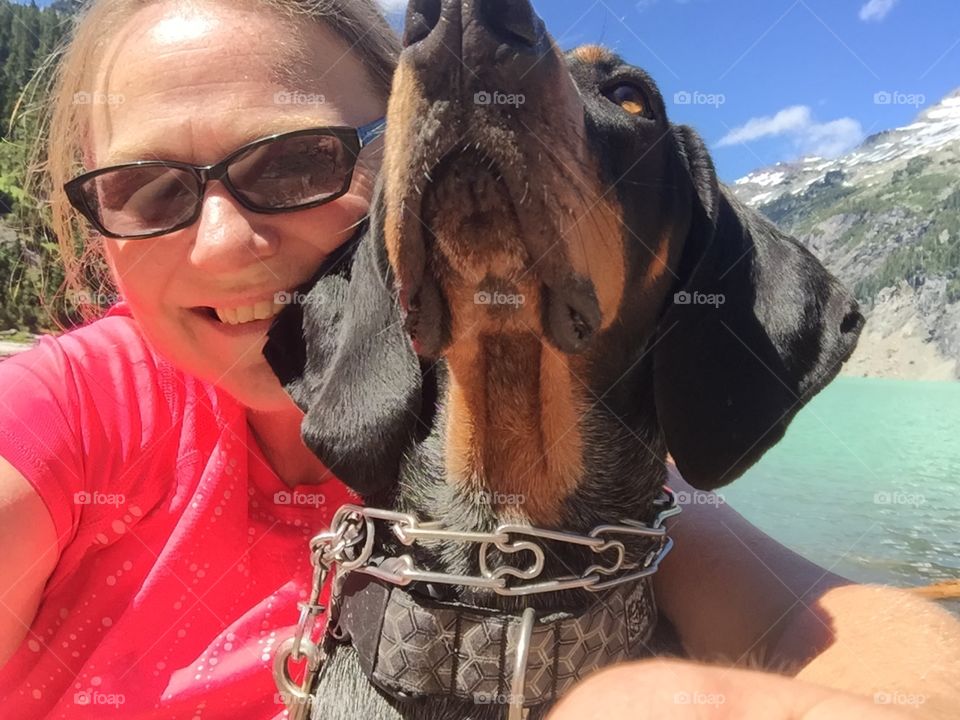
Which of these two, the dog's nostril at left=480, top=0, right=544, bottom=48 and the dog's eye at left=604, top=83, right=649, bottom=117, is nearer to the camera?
the dog's nostril at left=480, top=0, right=544, bottom=48

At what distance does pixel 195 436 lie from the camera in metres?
2.20

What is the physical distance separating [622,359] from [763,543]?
2.32 feet

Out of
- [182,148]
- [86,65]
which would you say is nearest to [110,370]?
[182,148]

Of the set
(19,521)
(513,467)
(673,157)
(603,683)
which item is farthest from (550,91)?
(19,521)

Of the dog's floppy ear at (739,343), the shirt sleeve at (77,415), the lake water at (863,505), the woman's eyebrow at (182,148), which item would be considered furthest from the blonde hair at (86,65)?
the lake water at (863,505)

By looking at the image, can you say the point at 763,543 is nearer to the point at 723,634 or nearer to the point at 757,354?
the point at 723,634

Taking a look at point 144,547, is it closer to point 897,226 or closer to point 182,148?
point 182,148

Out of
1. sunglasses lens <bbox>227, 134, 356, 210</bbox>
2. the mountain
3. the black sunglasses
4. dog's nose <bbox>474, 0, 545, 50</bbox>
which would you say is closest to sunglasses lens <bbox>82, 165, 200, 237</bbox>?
the black sunglasses

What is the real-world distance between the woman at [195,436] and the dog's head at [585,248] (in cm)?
31

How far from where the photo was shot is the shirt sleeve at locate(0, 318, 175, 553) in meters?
1.86

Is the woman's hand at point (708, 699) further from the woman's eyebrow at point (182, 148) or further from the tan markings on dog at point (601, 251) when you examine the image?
the woman's eyebrow at point (182, 148)

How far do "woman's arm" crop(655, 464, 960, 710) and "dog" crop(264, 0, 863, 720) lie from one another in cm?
21

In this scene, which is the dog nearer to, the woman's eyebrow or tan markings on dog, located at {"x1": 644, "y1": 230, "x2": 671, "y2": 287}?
tan markings on dog, located at {"x1": 644, "y1": 230, "x2": 671, "y2": 287}

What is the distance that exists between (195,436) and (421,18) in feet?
4.74
